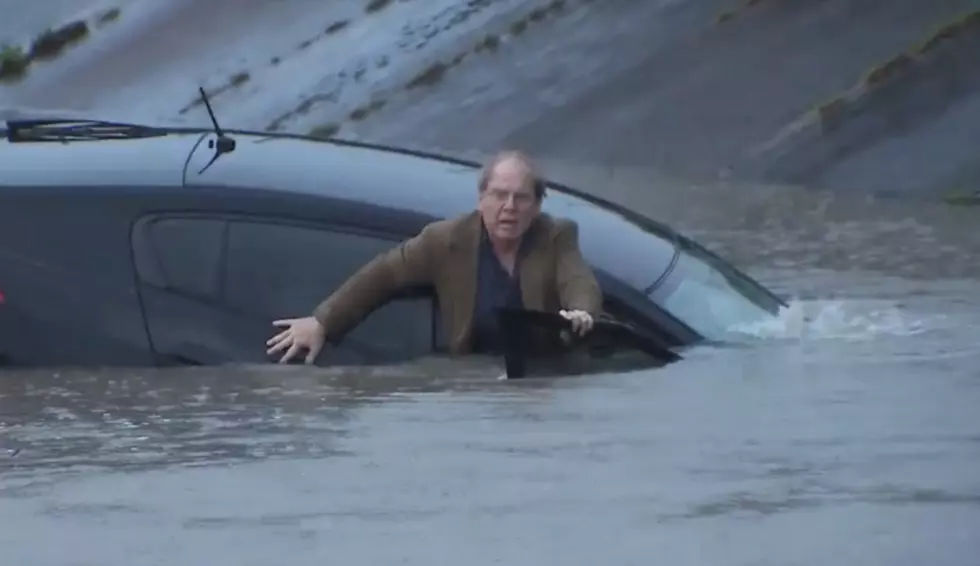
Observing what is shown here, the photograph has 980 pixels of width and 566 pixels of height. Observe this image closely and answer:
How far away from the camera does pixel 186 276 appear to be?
7465 millimetres

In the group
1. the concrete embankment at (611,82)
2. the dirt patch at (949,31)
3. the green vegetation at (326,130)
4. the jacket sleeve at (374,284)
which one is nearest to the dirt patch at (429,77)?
the concrete embankment at (611,82)

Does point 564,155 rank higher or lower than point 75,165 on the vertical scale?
higher

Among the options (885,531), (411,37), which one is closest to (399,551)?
(885,531)

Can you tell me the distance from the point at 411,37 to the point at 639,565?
22.2 meters

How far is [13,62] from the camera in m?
32.3

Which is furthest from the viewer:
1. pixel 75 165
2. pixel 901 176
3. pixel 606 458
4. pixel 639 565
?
pixel 901 176

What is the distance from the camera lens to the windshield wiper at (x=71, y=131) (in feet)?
26.9

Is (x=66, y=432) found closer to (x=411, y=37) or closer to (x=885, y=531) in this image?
(x=885, y=531)

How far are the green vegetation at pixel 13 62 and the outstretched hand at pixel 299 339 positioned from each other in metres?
25.1

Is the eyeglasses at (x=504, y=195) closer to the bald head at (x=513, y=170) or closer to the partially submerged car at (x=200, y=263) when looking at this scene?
the bald head at (x=513, y=170)

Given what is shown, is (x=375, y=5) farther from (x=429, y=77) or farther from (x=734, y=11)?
(x=734, y=11)

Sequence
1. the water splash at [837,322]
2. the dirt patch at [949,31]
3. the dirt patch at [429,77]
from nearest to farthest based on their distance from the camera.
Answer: the water splash at [837,322], the dirt patch at [949,31], the dirt patch at [429,77]

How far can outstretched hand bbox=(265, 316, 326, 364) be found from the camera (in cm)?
739

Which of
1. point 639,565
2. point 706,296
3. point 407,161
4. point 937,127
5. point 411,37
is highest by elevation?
point 411,37
